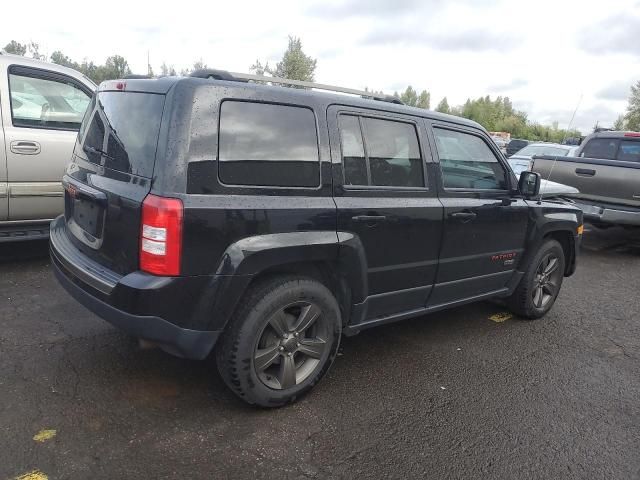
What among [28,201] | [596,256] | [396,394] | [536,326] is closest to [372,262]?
[396,394]

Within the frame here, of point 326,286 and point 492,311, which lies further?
point 492,311

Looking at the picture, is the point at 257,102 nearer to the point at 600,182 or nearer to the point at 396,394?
the point at 396,394

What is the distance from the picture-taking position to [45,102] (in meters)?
4.89

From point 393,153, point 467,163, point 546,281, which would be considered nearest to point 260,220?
point 393,153

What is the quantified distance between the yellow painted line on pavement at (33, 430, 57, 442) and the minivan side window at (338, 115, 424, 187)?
2051 millimetres

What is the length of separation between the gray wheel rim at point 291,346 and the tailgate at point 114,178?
2.70 feet

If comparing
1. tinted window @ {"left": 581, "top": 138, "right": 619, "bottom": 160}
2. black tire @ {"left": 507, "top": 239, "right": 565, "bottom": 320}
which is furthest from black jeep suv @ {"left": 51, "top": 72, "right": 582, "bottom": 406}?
tinted window @ {"left": 581, "top": 138, "right": 619, "bottom": 160}

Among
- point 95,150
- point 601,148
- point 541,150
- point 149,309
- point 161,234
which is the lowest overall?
point 149,309

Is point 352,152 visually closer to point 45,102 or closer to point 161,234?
point 161,234

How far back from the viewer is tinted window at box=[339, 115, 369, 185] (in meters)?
3.02

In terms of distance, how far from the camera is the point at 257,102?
270cm

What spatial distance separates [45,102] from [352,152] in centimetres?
349

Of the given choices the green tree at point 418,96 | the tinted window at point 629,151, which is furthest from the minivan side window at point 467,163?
the green tree at point 418,96

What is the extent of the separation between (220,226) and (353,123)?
1141 millimetres
